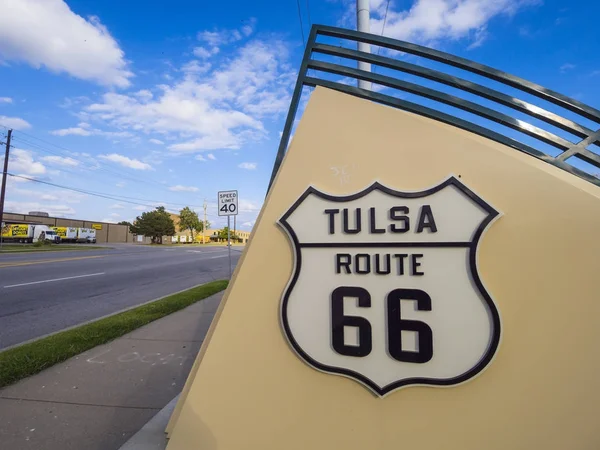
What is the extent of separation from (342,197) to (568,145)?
4.56 feet

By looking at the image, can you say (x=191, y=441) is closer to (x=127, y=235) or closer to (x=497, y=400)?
(x=497, y=400)

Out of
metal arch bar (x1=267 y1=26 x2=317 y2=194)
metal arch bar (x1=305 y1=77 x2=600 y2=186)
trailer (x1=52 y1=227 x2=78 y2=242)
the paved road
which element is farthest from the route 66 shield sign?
trailer (x1=52 y1=227 x2=78 y2=242)

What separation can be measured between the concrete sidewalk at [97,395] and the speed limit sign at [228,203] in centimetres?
536

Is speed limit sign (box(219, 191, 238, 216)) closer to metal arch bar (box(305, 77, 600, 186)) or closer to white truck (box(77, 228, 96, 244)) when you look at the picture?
metal arch bar (box(305, 77, 600, 186))

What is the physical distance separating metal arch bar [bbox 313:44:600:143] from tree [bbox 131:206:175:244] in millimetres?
61765

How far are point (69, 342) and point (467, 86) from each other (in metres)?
5.49

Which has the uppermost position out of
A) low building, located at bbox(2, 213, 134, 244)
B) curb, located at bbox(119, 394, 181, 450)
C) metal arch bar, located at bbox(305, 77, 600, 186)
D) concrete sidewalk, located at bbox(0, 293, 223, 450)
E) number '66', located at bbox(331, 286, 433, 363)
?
low building, located at bbox(2, 213, 134, 244)

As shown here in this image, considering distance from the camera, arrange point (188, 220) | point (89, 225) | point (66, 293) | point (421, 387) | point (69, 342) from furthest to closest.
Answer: point (188, 220)
point (89, 225)
point (66, 293)
point (69, 342)
point (421, 387)

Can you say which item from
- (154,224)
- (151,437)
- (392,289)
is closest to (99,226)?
(154,224)

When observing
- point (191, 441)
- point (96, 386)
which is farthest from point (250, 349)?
point (96, 386)

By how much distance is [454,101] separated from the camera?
215 centimetres

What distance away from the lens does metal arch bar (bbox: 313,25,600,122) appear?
1.98 meters

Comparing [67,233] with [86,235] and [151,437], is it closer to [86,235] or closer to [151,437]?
[86,235]

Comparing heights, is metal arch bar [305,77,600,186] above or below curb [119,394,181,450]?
above
